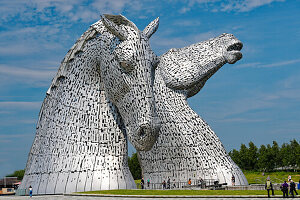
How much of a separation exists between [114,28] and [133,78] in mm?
1583

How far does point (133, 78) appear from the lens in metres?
10.3

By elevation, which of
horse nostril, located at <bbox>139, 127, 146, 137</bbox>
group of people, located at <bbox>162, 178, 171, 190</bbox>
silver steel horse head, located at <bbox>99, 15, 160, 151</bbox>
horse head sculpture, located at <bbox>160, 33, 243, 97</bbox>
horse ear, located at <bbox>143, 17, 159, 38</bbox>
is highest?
horse head sculpture, located at <bbox>160, 33, 243, 97</bbox>

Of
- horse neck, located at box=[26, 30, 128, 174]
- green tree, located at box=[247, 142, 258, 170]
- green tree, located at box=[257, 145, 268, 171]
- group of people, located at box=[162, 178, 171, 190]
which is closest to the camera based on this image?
horse neck, located at box=[26, 30, 128, 174]

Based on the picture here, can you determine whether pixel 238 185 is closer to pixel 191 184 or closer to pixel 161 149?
pixel 191 184

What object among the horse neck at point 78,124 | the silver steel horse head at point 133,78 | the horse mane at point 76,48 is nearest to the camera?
the silver steel horse head at point 133,78

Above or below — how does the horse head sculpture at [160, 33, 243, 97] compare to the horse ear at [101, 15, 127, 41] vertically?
above

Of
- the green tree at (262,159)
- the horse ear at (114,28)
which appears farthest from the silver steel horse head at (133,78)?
the green tree at (262,159)

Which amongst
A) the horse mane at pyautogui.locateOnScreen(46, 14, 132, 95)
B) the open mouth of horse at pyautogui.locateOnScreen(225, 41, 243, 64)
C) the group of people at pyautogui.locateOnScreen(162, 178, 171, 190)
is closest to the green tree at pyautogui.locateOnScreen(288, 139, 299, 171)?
the open mouth of horse at pyautogui.locateOnScreen(225, 41, 243, 64)

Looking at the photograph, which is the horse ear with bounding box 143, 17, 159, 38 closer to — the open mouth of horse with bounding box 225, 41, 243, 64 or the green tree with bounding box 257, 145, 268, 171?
the open mouth of horse with bounding box 225, 41, 243, 64

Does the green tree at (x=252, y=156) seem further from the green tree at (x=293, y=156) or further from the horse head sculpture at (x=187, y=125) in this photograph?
the horse head sculpture at (x=187, y=125)

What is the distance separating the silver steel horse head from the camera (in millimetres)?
10109

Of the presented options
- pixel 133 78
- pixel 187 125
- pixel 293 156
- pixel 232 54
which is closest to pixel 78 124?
pixel 133 78

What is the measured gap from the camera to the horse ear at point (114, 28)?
1061cm

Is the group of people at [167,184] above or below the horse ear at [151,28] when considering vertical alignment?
below
